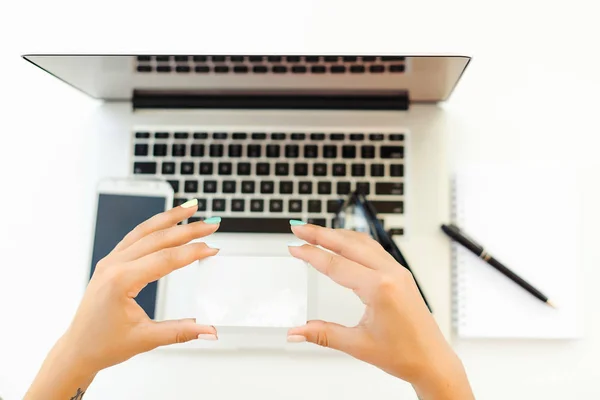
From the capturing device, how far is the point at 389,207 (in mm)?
683

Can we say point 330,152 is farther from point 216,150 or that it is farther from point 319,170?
point 216,150

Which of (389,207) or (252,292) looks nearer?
(252,292)

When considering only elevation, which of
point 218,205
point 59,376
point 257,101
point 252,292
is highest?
point 257,101

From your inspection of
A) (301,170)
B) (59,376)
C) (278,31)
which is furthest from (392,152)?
(59,376)

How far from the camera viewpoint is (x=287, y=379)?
26.4 inches

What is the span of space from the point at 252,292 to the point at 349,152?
278mm

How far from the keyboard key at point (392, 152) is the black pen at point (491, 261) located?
134mm

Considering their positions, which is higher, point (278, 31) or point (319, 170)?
point (278, 31)

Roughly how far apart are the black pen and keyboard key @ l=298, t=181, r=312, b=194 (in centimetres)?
21

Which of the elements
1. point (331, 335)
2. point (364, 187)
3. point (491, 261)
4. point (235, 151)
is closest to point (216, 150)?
point (235, 151)

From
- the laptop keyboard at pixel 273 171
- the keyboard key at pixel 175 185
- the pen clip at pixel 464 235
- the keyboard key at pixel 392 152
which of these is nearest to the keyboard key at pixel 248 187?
the laptop keyboard at pixel 273 171

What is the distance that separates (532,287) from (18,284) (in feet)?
2.53

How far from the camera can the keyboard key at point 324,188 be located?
2.26 ft

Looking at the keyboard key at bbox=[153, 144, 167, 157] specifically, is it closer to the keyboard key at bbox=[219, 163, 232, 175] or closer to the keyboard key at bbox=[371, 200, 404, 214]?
the keyboard key at bbox=[219, 163, 232, 175]
